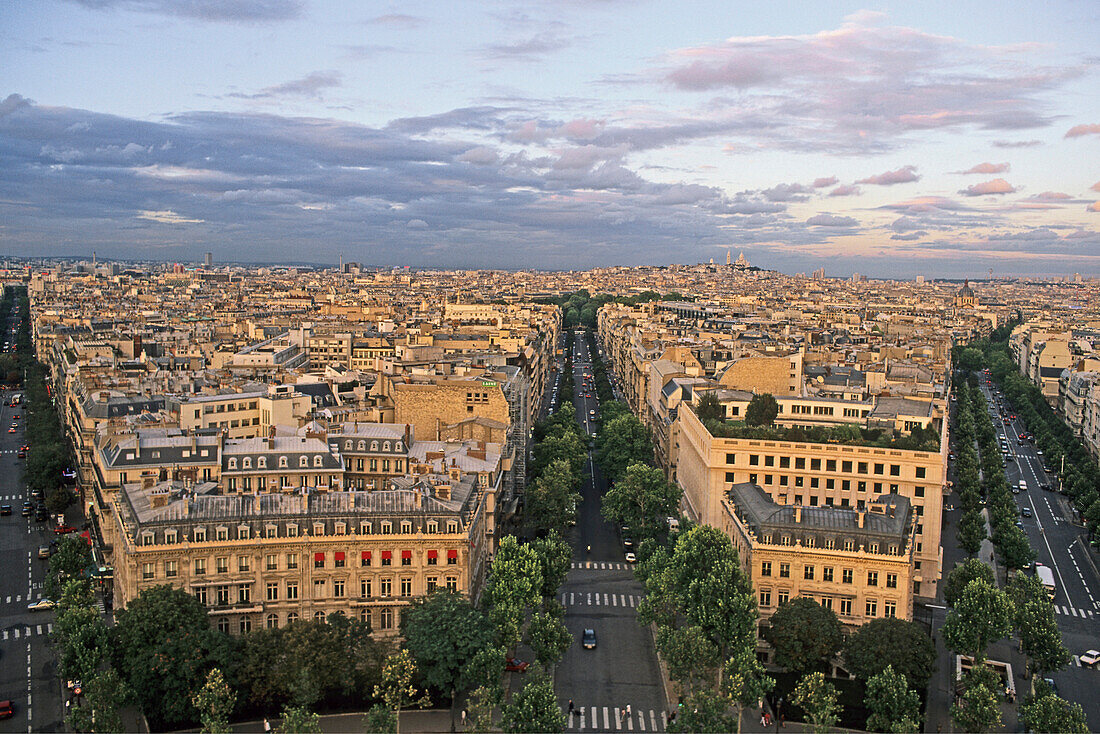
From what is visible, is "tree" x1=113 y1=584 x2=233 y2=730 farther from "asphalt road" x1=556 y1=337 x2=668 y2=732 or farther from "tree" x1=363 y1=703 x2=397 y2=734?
"asphalt road" x1=556 y1=337 x2=668 y2=732

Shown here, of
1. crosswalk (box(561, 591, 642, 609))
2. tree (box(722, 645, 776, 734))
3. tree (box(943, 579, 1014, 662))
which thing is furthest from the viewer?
crosswalk (box(561, 591, 642, 609))

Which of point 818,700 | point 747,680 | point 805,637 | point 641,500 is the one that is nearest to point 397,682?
point 747,680

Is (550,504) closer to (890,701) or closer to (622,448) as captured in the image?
(622,448)

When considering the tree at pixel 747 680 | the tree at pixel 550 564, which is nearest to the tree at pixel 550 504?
the tree at pixel 550 564

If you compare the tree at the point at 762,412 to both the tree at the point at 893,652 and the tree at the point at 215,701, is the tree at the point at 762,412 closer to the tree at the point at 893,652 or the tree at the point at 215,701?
the tree at the point at 893,652

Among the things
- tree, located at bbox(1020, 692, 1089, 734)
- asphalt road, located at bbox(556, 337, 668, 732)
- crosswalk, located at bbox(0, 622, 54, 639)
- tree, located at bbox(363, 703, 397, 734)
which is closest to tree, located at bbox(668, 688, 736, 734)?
asphalt road, located at bbox(556, 337, 668, 732)

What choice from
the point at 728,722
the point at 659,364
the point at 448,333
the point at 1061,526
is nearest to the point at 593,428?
the point at 659,364
